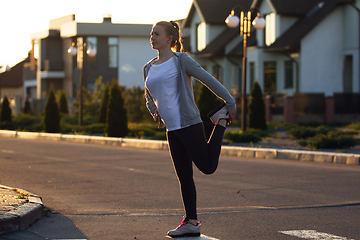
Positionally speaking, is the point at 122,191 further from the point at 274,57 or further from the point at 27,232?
the point at 274,57

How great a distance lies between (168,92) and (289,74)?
99.0 ft

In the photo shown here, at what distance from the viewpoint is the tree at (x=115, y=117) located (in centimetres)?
2250

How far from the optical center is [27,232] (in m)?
5.57

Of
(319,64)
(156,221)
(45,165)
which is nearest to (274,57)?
(319,64)

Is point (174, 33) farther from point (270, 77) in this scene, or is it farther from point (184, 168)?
point (270, 77)

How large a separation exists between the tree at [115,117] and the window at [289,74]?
14.4 metres

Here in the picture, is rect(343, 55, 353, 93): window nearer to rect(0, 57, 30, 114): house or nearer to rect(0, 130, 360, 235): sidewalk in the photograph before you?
rect(0, 130, 360, 235): sidewalk

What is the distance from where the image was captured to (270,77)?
1389 inches

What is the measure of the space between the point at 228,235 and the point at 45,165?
7.81 metres

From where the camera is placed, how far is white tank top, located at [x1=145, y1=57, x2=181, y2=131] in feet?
16.7

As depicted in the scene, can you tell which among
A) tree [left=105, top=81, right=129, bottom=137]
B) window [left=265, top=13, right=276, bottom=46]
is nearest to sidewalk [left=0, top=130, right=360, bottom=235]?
tree [left=105, top=81, right=129, bottom=137]

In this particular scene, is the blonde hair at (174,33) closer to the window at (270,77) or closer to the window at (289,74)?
the window at (289,74)

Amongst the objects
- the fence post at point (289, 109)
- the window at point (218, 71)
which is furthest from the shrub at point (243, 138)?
the window at point (218, 71)

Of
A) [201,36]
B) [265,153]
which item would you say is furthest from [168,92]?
[201,36]
